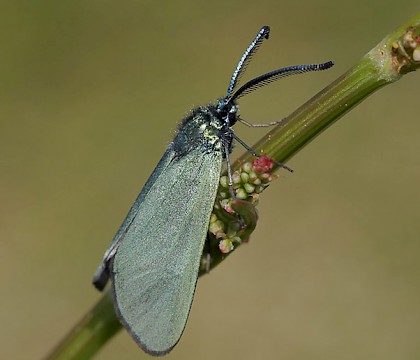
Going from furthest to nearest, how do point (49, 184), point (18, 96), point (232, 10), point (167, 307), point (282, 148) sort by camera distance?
point (232, 10), point (18, 96), point (49, 184), point (167, 307), point (282, 148)

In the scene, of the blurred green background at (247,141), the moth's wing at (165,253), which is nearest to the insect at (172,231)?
the moth's wing at (165,253)

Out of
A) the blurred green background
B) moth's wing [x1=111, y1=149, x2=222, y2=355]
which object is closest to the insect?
moth's wing [x1=111, y1=149, x2=222, y2=355]

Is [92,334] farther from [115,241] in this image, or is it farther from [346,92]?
[346,92]

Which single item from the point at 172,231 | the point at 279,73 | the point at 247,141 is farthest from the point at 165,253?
the point at 247,141

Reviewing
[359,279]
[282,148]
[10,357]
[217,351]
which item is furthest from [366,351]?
[282,148]

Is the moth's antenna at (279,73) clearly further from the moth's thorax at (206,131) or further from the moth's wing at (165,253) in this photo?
the moth's wing at (165,253)

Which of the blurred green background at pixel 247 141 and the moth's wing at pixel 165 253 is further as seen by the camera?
the blurred green background at pixel 247 141

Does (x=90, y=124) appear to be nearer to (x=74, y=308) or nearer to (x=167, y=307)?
(x=74, y=308)
